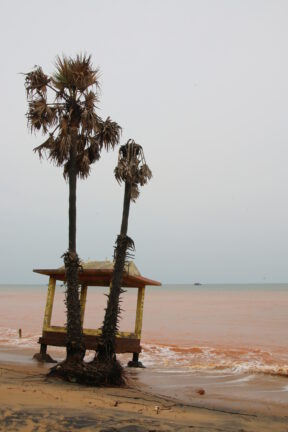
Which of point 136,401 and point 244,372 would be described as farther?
point 244,372

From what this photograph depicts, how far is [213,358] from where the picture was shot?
56.4 ft

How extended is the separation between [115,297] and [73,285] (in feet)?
3.28

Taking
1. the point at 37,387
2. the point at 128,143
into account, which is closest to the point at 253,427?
the point at 37,387

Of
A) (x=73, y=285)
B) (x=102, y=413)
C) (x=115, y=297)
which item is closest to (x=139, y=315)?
(x=115, y=297)

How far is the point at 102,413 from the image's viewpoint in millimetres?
6105

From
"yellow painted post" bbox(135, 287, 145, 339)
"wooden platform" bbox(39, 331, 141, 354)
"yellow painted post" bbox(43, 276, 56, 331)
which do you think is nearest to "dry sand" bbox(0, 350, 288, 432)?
"wooden platform" bbox(39, 331, 141, 354)

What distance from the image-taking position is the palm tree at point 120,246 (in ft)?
32.1

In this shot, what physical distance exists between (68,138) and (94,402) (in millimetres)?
6303

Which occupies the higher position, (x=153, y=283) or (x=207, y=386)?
(x=153, y=283)

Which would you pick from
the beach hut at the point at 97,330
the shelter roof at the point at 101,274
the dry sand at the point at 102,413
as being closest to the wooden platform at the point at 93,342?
the beach hut at the point at 97,330

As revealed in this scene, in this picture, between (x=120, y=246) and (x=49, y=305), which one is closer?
(x=120, y=246)

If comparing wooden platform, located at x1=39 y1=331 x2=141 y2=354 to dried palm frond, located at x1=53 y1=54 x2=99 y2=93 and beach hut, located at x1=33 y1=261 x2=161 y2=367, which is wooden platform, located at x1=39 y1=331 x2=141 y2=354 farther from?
dried palm frond, located at x1=53 y1=54 x2=99 y2=93

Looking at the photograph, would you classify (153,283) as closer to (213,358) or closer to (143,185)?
(143,185)

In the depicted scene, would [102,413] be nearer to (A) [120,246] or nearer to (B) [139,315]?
(A) [120,246]
